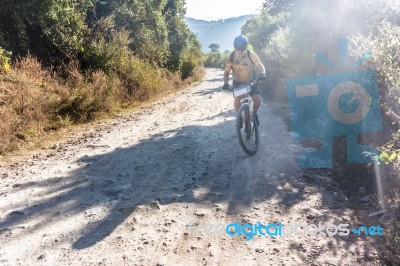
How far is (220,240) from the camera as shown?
3432 mm

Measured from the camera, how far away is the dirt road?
3.21 meters

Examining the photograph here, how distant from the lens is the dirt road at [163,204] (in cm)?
321

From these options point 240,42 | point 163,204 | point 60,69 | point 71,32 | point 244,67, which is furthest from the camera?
point 71,32

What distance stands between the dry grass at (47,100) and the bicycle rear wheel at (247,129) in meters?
4.75

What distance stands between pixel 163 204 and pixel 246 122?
2.75 meters

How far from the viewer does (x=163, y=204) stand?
4.21m

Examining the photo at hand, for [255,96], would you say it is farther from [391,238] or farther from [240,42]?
[391,238]

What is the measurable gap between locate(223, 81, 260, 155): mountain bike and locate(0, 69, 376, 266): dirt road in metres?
0.25

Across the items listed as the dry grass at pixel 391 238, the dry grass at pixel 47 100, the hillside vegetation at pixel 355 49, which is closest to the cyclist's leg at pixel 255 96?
the hillside vegetation at pixel 355 49

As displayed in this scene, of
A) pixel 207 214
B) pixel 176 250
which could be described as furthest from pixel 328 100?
pixel 176 250

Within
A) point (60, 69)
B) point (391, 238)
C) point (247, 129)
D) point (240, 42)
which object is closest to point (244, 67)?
point (240, 42)

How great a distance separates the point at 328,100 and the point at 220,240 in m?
5.03

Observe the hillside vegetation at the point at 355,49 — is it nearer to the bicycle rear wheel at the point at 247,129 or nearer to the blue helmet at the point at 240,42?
the blue helmet at the point at 240,42

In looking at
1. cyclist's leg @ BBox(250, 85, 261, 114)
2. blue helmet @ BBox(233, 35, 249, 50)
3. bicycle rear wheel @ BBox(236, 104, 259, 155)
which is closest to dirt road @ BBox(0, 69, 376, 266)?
bicycle rear wheel @ BBox(236, 104, 259, 155)
